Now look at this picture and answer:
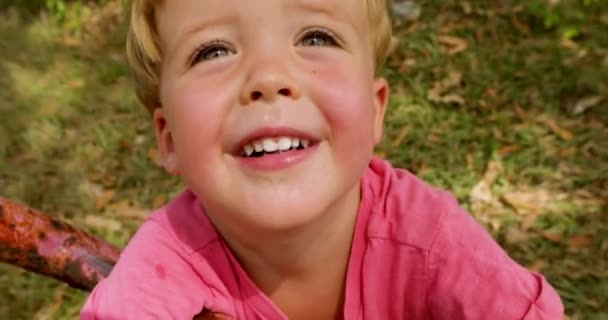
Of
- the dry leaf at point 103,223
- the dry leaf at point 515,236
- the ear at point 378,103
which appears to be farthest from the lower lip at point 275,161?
the dry leaf at point 103,223

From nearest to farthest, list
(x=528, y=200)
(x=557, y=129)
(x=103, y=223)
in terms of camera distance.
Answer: (x=528, y=200)
(x=103, y=223)
(x=557, y=129)

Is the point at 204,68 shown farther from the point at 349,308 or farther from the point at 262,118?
the point at 349,308

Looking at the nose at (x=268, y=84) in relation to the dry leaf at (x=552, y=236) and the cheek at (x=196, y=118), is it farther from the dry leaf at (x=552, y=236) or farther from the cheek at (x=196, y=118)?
the dry leaf at (x=552, y=236)

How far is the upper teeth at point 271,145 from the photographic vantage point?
63.9 inches

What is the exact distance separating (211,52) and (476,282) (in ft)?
2.81

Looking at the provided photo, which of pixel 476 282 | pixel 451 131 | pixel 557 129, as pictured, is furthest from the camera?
pixel 451 131

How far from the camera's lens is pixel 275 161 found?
164 centimetres

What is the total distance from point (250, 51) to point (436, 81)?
2919 millimetres

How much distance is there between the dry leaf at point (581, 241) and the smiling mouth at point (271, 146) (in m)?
2.04

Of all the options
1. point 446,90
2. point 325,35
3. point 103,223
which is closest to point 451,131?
point 446,90

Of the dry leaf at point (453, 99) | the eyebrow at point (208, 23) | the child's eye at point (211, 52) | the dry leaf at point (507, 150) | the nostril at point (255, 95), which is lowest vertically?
the dry leaf at point (507, 150)

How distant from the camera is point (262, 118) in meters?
1.60

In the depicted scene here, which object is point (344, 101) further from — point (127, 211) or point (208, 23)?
point (127, 211)

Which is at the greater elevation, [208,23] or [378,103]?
[208,23]
